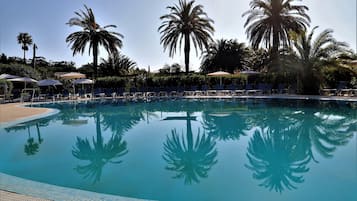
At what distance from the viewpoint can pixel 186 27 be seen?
2706cm

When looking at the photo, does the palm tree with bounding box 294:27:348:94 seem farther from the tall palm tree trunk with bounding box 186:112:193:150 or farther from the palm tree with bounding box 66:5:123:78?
the palm tree with bounding box 66:5:123:78

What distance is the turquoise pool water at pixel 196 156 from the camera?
5.13 meters

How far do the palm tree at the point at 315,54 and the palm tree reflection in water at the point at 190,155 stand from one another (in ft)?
42.7

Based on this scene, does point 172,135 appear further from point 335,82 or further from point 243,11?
point 243,11

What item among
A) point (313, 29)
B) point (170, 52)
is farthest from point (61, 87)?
point (313, 29)

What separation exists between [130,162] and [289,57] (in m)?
16.4

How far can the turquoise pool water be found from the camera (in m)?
5.13

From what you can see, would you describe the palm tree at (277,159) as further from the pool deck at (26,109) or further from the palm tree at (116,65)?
the palm tree at (116,65)

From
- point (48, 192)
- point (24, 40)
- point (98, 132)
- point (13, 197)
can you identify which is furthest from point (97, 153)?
point (24, 40)

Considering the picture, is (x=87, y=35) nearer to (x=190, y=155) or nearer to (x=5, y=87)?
(x=5, y=87)

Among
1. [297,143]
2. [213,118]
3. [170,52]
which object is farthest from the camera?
[170,52]

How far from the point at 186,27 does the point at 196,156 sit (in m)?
21.3

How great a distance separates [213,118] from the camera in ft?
43.3

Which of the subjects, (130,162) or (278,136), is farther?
(278,136)
